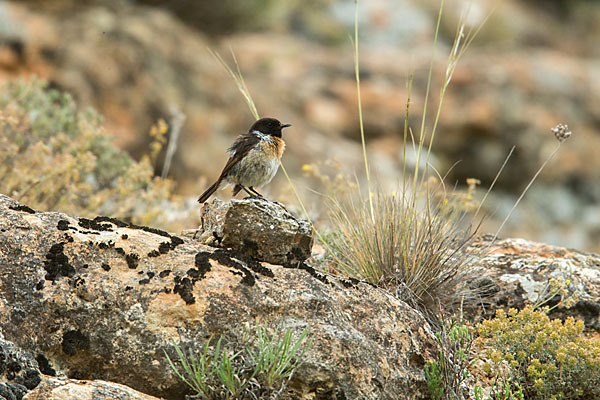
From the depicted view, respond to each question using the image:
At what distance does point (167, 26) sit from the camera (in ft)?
43.7

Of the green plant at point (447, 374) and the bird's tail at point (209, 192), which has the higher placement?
the bird's tail at point (209, 192)

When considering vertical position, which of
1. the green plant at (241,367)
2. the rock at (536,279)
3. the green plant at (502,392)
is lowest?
the green plant at (502,392)

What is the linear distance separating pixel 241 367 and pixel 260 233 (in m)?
0.99

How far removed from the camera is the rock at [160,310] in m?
3.01

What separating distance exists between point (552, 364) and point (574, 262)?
1893mm

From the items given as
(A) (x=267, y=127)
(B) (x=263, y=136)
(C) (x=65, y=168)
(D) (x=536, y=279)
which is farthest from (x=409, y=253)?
(C) (x=65, y=168)

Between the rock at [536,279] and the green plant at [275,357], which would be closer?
Result: the green plant at [275,357]

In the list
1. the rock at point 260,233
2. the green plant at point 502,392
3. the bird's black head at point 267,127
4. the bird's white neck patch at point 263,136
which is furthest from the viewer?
the bird's black head at point 267,127

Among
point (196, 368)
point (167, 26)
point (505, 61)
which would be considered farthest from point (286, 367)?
point (505, 61)

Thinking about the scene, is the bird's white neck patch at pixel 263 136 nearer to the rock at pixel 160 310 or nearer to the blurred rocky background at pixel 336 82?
the rock at pixel 160 310

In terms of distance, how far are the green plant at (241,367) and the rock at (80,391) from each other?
22cm

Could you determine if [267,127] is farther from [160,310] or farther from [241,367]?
[241,367]

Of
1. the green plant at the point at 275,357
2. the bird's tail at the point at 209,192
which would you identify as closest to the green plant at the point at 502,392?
the green plant at the point at 275,357

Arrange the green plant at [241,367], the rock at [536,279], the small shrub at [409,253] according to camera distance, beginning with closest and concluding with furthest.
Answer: the green plant at [241,367] < the small shrub at [409,253] < the rock at [536,279]
